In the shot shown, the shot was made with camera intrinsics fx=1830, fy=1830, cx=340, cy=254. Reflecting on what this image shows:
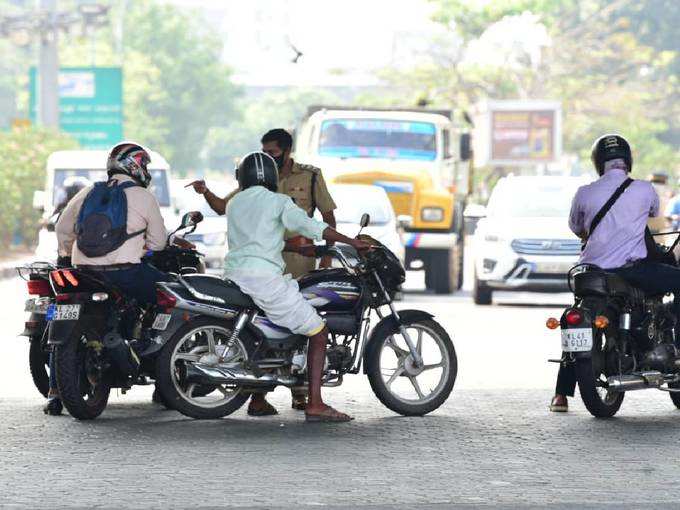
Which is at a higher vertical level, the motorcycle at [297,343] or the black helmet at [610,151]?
the black helmet at [610,151]

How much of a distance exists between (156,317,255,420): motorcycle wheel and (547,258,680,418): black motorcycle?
1.88 metres

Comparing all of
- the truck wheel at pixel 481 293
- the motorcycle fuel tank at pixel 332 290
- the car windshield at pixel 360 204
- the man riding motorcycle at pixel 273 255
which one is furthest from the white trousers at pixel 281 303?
the truck wheel at pixel 481 293

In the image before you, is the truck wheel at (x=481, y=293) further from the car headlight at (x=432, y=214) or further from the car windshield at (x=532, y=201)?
the car headlight at (x=432, y=214)

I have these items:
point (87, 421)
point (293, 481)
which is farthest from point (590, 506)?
point (87, 421)

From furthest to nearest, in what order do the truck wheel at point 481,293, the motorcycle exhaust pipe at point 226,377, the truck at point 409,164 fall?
the truck at point 409,164 < the truck wheel at point 481,293 < the motorcycle exhaust pipe at point 226,377

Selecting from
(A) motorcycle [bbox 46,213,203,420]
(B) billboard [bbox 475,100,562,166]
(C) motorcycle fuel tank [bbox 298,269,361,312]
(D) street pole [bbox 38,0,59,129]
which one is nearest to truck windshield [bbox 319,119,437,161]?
(C) motorcycle fuel tank [bbox 298,269,361,312]

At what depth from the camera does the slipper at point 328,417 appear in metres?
10.7

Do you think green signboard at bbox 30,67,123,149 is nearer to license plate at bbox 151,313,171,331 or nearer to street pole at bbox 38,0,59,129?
street pole at bbox 38,0,59,129

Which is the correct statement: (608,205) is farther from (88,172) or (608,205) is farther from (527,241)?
(88,172)

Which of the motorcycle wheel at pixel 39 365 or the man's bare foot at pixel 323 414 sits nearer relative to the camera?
the man's bare foot at pixel 323 414

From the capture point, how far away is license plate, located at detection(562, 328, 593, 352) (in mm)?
10625

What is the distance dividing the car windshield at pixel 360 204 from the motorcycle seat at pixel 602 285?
12269 millimetres

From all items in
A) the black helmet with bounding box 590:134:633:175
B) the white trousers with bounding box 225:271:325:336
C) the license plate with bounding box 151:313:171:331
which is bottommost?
the license plate with bounding box 151:313:171:331

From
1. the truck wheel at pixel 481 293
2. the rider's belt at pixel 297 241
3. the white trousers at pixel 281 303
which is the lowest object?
the truck wheel at pixel 481 293
